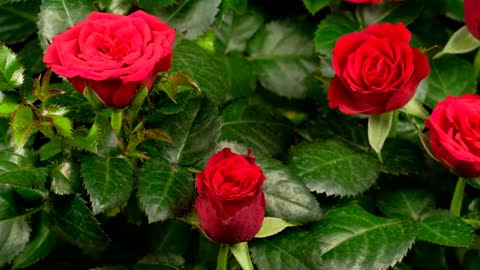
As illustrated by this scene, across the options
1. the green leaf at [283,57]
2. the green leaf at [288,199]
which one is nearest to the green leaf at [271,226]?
the green leaf at [288,199]

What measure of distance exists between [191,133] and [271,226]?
163mm

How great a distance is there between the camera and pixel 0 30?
41.9 inches

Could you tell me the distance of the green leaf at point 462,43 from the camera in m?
1.00

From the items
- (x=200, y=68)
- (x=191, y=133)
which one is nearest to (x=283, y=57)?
(x=200, y=68)

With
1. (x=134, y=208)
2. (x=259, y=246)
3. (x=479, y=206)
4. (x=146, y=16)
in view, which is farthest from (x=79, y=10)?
(x=479, y=206)

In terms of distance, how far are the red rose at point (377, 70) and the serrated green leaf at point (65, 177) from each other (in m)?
0.34

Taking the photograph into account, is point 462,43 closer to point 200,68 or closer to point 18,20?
point 200,68

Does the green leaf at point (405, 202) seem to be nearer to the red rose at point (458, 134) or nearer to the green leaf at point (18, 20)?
the red rose at point (458, 134)

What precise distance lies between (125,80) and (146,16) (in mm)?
108

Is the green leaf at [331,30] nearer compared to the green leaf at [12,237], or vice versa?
the green leaf at [12,237]

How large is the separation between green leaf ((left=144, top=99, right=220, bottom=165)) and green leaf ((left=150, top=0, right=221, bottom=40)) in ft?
0.59

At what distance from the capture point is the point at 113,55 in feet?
2.46

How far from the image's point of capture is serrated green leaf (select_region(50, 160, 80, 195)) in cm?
81

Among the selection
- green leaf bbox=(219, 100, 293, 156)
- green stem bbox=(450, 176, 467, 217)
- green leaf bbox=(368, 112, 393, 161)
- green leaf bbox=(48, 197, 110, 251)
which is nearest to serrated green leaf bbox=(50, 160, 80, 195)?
green leaf bbox=(48, 197, 110, 251)
